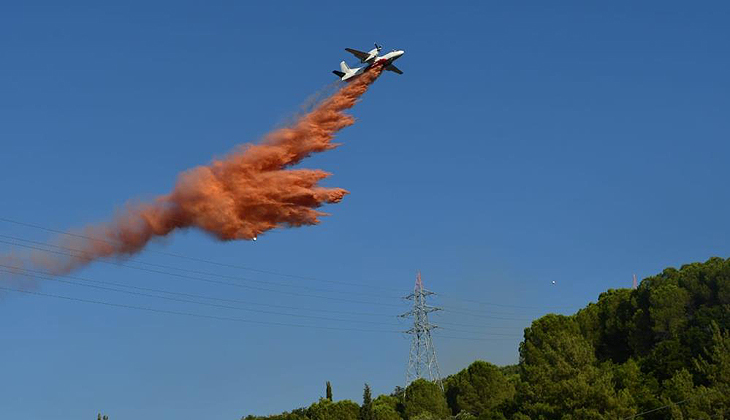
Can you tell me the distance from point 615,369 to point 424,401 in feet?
121

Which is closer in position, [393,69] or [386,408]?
[393,69]

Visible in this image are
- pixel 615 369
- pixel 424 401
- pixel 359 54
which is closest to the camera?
pixel 359 54

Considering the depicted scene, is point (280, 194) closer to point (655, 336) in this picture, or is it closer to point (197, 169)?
point (197, 169)

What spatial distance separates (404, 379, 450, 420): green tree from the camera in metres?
127

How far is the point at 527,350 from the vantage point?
119 m

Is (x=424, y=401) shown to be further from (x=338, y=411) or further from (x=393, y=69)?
(x=393, y=69)

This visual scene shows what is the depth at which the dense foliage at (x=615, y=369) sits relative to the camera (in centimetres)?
8394

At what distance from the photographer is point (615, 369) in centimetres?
9688

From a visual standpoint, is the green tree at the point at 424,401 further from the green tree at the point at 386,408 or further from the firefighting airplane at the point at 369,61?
the firefighting airplane at the point at 369,61

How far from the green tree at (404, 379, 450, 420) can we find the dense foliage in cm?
13

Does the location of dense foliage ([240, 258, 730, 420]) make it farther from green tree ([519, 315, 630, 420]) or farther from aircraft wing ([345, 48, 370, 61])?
aircraft wing ([345, 48, 370, 61])

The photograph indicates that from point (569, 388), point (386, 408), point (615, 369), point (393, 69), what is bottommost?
point (569, 388)

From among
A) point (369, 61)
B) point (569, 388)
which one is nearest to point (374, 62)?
point (369, 61)

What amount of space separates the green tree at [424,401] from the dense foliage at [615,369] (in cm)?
13
